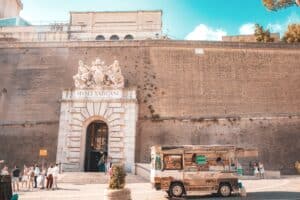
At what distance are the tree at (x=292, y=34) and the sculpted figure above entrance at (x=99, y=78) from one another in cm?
1814

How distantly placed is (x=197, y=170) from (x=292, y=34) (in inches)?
985

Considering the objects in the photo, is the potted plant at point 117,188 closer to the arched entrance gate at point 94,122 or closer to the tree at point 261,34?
the arched entrance gate at point 94,122

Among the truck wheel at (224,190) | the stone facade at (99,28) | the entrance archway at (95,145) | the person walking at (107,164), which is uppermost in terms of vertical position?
the stone facade at (99,28)

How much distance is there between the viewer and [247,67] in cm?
2758

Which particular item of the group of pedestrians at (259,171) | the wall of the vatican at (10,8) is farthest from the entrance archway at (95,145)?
the wall of the vatican at (10,8)

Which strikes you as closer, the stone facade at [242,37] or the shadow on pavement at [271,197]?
the shadow on pavement at [271,197]

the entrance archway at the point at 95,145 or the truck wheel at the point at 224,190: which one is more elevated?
the entrance archway at the point at 95,145

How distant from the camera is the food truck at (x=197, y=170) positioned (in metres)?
14.0

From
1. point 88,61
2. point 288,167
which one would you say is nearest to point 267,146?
point 288,167

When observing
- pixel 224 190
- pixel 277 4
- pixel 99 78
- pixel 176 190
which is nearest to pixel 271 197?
pixel 224 190

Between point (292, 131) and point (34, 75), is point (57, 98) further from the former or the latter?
point (292, 131)

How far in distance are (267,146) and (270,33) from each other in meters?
16.3

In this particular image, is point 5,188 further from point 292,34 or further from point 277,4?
point 292,34

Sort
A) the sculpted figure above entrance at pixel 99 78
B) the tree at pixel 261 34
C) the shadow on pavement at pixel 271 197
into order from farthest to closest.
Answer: the tree at pixel 261 34 → the sculpted figure above entrance at pixel 99 78 → the shadow on pavement at pixel 271 197
